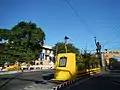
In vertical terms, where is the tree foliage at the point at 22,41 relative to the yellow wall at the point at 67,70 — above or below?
above

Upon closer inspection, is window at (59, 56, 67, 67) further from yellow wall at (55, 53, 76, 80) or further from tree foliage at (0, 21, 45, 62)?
tree foliage at (0, 21, 45, 62)

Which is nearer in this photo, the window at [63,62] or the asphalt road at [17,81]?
the asphalt road at [17,81]

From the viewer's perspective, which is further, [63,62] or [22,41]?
[22,41]

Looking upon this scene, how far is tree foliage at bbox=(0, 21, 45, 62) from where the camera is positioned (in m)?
68.8

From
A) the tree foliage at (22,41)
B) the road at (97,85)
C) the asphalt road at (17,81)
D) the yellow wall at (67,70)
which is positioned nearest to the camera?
the road at (97,85)

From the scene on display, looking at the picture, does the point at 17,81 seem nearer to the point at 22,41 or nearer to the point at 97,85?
the point at 97,85

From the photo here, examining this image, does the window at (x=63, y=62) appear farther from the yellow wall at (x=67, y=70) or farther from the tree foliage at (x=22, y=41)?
the tree foliage at (x=22, y=41)

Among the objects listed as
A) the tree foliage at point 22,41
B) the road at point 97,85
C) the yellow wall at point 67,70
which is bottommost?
the road at point 97,85

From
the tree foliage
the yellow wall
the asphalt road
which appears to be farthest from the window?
the tree foliage

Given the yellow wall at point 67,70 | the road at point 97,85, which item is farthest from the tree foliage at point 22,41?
the road at point 97,85

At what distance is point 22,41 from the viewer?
234ft

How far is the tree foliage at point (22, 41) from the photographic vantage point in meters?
68.8

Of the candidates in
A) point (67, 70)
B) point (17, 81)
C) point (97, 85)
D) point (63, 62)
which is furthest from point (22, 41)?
point (97, 85)

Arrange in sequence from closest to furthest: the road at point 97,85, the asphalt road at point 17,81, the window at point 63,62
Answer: the road at point 97,85 → the asphalt road at point 17,81 → the window at point 63,62
